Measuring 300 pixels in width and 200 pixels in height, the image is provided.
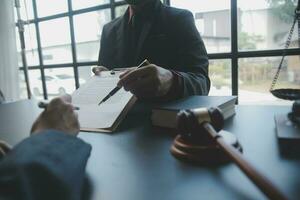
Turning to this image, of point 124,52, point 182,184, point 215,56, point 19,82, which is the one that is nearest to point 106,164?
point 182,184

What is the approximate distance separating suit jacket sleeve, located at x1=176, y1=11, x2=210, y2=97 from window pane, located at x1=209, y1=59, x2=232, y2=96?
2.93ft

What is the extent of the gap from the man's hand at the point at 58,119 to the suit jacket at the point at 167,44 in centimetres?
72

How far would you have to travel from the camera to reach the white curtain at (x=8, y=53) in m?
3.14

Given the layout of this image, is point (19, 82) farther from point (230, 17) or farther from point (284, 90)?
point (284, 90)

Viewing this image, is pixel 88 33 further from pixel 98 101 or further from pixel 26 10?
pixel 98 101

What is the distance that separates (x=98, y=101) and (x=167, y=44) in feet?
1.87

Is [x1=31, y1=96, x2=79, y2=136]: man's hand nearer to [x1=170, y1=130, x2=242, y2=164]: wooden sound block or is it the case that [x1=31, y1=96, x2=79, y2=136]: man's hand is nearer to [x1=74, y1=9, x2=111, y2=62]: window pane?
[x1=170, y1=130, x2=242, y2=164]: wooden sound block

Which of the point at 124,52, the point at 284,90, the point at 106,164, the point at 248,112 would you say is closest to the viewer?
the point at 106,164

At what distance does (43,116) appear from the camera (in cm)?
54

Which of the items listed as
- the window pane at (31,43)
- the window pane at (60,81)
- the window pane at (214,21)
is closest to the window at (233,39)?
the window pane at (214,21)

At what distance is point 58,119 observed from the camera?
0.53 meters

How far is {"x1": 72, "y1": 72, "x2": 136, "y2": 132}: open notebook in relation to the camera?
0.73 metres

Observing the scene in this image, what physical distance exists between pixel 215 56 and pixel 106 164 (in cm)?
182

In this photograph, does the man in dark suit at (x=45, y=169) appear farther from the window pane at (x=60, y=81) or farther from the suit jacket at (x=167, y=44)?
the window pane at (x=60, y=81)
